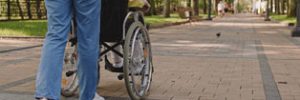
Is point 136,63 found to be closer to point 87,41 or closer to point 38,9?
point 87,41

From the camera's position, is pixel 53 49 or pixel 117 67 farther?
pixel 117 67

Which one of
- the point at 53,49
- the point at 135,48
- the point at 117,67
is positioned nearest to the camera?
the point at 53,49

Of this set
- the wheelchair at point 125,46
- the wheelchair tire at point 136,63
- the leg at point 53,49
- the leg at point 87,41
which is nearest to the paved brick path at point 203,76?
the wheelchair tire at point 136,63

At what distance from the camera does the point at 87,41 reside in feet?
12.4

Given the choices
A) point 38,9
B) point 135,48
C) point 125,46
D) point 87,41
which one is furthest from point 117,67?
point 38,9

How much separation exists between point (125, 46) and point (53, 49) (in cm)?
96

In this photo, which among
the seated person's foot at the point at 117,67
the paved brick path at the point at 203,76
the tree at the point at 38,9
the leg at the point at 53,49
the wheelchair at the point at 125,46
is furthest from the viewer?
the tree at the point at 38,9

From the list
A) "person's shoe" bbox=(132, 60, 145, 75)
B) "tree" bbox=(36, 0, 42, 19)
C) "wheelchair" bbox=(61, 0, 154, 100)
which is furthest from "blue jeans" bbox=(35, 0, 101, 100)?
"tree" bbox=(36, 0, 42, 19)

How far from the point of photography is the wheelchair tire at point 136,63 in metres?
4.48

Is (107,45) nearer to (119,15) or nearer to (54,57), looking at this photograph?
(119,15)

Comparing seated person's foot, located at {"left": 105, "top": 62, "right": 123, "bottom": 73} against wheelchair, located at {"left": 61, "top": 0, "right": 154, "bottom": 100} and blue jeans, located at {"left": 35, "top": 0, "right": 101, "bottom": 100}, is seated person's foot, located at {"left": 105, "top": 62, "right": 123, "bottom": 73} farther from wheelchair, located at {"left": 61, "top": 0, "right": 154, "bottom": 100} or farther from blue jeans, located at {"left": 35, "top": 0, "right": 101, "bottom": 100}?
blue jeans, located at {"left": 35, "top": 0, "right": 101, "bottom": 100}

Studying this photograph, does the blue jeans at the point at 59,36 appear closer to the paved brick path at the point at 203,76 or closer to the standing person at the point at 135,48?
the standing person at the point at 135,48

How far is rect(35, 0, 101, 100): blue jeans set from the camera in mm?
3551

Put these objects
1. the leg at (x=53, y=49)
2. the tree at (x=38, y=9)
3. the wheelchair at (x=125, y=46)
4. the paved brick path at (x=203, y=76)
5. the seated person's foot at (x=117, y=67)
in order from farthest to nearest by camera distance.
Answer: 1. the tree at (x=38, y=9)
2. the paved brick path at (x=203, y=76)
3. the seated person's foot at (x=117, y=67)
4. the wheelchair at (x=125, y=46)
5. the leg at (x=53, y=49)
